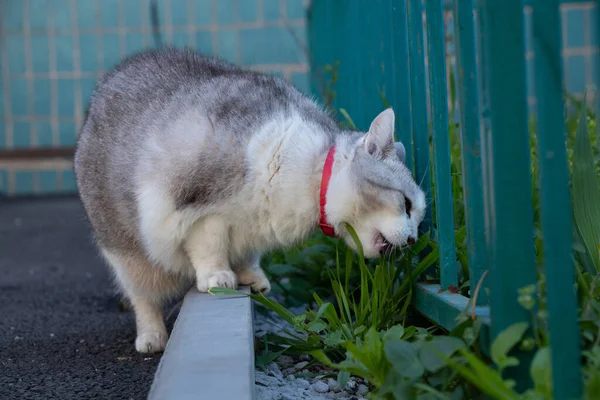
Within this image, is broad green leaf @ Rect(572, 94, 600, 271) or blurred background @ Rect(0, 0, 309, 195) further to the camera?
blurred background @ Rect(0, 0, 309, 195)

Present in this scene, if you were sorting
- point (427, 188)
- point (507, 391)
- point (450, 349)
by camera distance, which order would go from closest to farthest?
point (507, 391) < point (450, 349) < point (427, 188)

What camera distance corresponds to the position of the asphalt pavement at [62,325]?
208 centimetres

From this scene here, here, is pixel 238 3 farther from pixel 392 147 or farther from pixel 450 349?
pixel 450 349

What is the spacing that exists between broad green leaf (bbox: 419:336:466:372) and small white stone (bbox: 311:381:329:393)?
1.56 feet

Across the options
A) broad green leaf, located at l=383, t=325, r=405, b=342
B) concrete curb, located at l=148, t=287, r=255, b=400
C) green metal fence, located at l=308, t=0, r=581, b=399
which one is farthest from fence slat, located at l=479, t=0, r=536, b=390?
concrete curb, located at l=148, t=287, r=255, b=400

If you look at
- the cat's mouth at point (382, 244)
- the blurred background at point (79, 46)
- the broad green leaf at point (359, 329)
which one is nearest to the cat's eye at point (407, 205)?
the cat's mouth at point (382, 244)

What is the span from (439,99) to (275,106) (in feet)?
1.92

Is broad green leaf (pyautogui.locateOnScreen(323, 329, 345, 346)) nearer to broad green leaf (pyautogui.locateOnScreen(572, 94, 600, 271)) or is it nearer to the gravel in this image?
the gravel

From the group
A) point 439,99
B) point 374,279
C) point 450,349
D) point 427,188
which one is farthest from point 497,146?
point 427,188

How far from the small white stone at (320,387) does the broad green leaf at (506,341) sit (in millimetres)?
643

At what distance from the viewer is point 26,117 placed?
7309 mm

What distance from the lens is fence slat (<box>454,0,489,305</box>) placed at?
5.43 ft

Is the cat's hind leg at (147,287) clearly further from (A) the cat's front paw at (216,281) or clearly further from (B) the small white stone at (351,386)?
(B) the small white stone at (351,386)

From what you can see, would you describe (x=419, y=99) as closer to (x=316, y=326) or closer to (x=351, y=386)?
(x=316, y=326)
